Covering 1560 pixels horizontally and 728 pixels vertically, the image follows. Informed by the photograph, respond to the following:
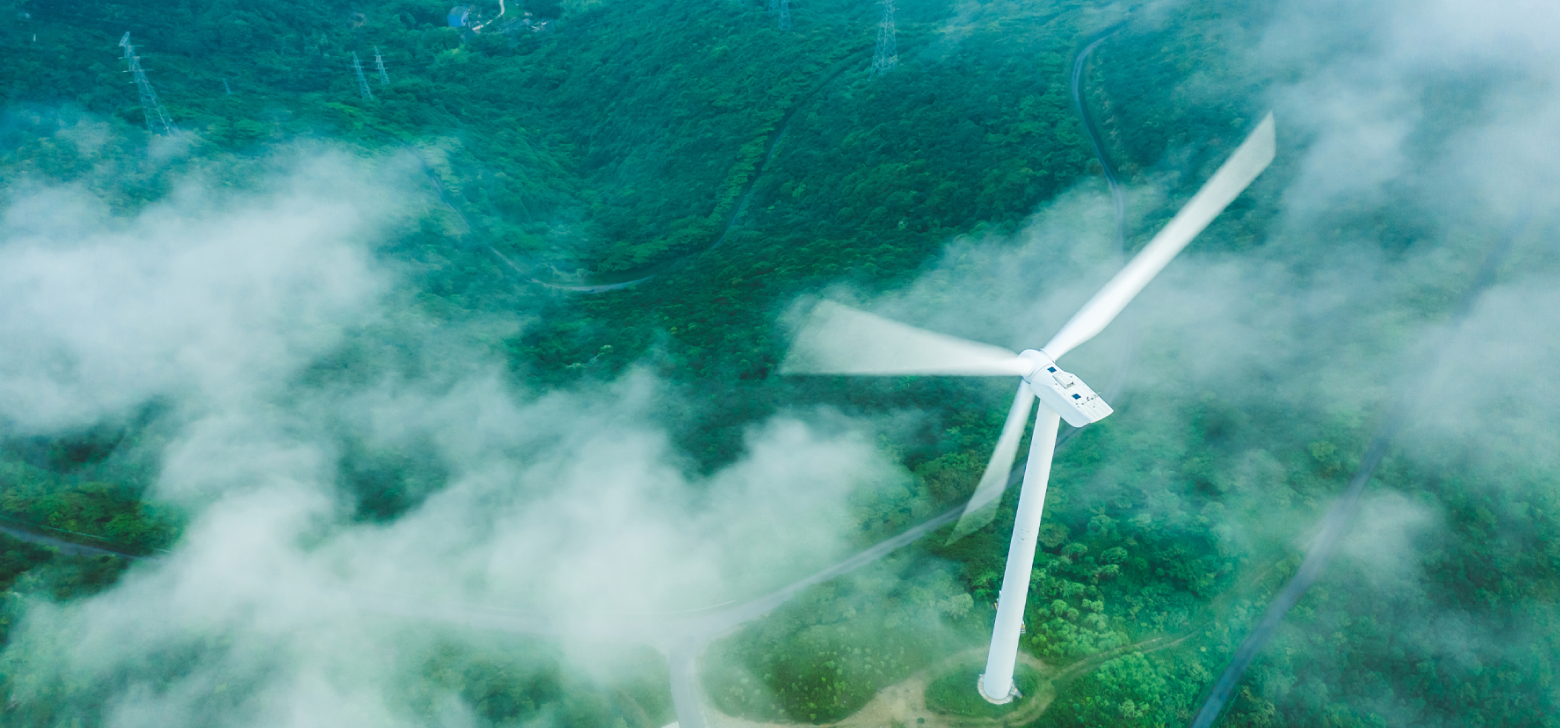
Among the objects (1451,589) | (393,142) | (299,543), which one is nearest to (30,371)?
(299,543)

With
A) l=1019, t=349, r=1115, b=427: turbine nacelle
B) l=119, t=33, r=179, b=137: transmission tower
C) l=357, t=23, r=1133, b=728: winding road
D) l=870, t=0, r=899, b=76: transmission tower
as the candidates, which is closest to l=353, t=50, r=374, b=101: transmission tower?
l=119, t=33, r=179, b=137: transmission tower

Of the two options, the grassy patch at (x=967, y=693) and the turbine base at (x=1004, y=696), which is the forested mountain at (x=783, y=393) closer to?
the grassy patch at (x=967, y=693)

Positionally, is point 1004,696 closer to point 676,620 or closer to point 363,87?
point 676,620

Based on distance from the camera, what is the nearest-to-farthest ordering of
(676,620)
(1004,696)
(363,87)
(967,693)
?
(1004,696), (967,693), (676,620), (363,87)

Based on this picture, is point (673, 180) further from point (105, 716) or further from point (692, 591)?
point (105, 716)

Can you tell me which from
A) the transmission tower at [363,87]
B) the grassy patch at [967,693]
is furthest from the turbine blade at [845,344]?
the transmission tower at [363,87]

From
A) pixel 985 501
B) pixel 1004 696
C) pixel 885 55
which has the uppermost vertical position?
pixel 885 55

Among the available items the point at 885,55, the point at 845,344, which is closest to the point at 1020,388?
the point at 845,344
